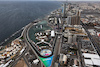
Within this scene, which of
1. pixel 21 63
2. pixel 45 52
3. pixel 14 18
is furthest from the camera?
pixel 14 18

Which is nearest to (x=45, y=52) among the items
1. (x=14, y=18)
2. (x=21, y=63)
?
(x=21, y=63)

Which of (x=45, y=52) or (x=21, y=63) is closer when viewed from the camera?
(x=21, y=63)

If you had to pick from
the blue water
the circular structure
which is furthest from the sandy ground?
the blue water

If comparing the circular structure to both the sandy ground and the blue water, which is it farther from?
the blue water

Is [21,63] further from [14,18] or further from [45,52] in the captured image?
[14,18]

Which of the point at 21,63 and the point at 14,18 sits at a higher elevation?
the point at 14,18

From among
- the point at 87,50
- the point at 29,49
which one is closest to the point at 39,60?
the point at 29,49

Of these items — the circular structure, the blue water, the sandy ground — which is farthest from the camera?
the blue water

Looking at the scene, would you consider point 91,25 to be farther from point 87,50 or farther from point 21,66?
point 21,66

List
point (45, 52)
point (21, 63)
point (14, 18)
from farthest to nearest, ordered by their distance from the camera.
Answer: point (14, 18), point (45, 52), point (21, 63)

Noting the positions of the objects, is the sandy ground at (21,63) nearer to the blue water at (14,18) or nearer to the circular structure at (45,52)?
the circular structure at (45,52)

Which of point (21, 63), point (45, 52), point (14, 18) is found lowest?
point (21, 63)

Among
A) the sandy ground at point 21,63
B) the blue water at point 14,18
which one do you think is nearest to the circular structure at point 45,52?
the sandy ground at point 21,63

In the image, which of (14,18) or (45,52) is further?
(14,18)
